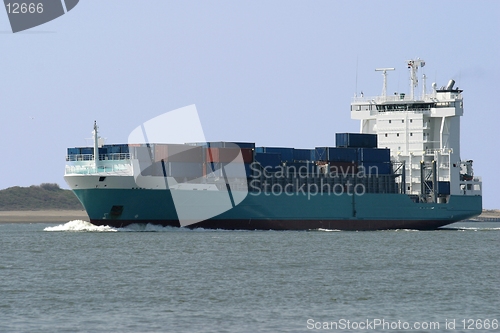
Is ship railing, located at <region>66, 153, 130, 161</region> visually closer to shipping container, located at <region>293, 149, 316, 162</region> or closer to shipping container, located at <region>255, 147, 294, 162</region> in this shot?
shipping container, located at <region>255, 147, 294, 162</region>

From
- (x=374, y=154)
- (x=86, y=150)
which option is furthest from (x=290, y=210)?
(x=86, y=150)

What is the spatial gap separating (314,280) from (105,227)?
24.6 m

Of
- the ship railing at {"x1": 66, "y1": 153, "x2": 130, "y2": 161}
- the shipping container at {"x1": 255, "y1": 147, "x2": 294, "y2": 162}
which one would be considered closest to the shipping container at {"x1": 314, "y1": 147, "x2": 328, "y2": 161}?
the shipping container at {"x1": 255, "y1": 147, "x2": 294, "y2": 162}

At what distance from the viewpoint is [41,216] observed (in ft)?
352

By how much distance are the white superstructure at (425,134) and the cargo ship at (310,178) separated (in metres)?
0.07

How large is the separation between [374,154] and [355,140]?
5.05 feet

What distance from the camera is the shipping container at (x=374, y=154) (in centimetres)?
5800

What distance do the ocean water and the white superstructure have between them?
17378mm

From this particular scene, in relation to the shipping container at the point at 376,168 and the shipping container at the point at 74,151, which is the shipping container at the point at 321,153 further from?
the shipping container at the point at 74,151

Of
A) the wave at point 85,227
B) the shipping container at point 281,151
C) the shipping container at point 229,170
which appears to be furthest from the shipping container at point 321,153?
the wave at point 85,227

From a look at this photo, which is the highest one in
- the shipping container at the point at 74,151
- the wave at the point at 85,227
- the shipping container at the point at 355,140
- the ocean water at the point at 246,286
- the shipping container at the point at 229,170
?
the shipping container at the point at 355,140

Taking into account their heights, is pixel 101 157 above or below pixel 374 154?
below

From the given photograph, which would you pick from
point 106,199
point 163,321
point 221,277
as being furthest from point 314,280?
point 106,199

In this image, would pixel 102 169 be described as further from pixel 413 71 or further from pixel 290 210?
pixel 413 71
